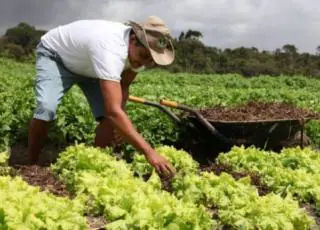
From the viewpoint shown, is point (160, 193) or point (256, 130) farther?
point (256, 130)

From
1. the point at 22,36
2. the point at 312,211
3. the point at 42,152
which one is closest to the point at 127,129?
the point at 312,211

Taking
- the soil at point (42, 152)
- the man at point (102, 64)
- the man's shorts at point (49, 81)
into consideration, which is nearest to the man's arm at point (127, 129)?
the man at point (102, 64)

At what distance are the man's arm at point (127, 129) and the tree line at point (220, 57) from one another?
45.9 metres

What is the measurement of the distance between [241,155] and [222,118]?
194cm

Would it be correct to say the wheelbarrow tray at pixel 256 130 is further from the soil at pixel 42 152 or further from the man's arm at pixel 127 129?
the man's arm at pixel 127 129

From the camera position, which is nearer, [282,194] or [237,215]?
[237,215]

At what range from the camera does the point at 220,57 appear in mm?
60094

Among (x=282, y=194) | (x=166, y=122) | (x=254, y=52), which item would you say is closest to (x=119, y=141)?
(x=166, y=122)

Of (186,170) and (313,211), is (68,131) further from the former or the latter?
(313,211)

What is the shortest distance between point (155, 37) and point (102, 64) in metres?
0.59

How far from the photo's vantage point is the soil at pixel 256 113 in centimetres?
788

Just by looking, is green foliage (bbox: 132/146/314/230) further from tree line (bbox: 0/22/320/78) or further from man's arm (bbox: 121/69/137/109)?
tree line (bbox: 0/22/320/78)

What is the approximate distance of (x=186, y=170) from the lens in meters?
5.28

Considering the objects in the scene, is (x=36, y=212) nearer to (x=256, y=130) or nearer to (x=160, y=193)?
(x=160, y=193)
